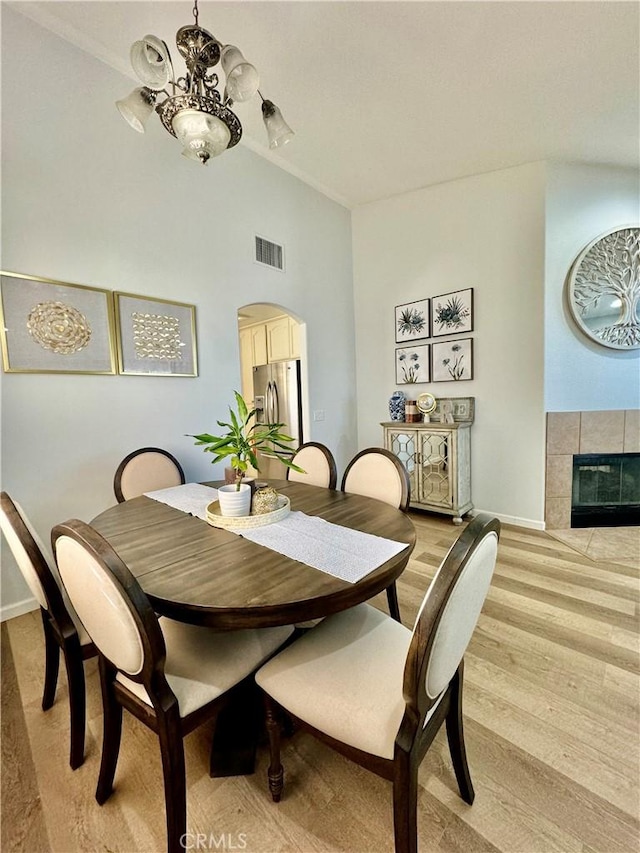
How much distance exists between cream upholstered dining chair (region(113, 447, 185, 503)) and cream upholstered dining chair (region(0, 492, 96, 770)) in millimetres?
863

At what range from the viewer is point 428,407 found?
3590 mm

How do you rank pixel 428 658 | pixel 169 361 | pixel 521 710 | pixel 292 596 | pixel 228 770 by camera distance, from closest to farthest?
pixel 428 658, pixel 292 596, pixel 228 770, pixel 521 710, pixel 169 361

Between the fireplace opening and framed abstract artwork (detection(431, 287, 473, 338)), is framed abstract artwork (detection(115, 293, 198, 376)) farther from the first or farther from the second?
the fireplace opening

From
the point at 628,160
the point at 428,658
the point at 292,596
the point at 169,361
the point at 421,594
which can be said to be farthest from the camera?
the point at 628,160

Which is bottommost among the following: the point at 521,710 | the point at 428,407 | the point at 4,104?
the point at 521,710

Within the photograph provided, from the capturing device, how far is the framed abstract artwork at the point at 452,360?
3404 millimetres

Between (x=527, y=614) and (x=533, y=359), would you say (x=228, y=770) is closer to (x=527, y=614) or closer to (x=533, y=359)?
(x=527, y=614)

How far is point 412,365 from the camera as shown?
3764 mm

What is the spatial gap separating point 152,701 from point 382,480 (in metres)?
1.33

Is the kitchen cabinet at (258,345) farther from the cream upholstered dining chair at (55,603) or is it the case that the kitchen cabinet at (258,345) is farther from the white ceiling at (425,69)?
the cream upholstered dining chair at (55,603)

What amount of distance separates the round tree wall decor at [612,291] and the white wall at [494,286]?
0.43 metres

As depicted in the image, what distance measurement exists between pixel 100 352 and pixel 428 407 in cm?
292

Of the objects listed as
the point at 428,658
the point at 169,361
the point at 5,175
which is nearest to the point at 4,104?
the point at 5,175

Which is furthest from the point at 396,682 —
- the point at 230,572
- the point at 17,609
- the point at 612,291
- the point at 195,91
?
the point at 612,291
